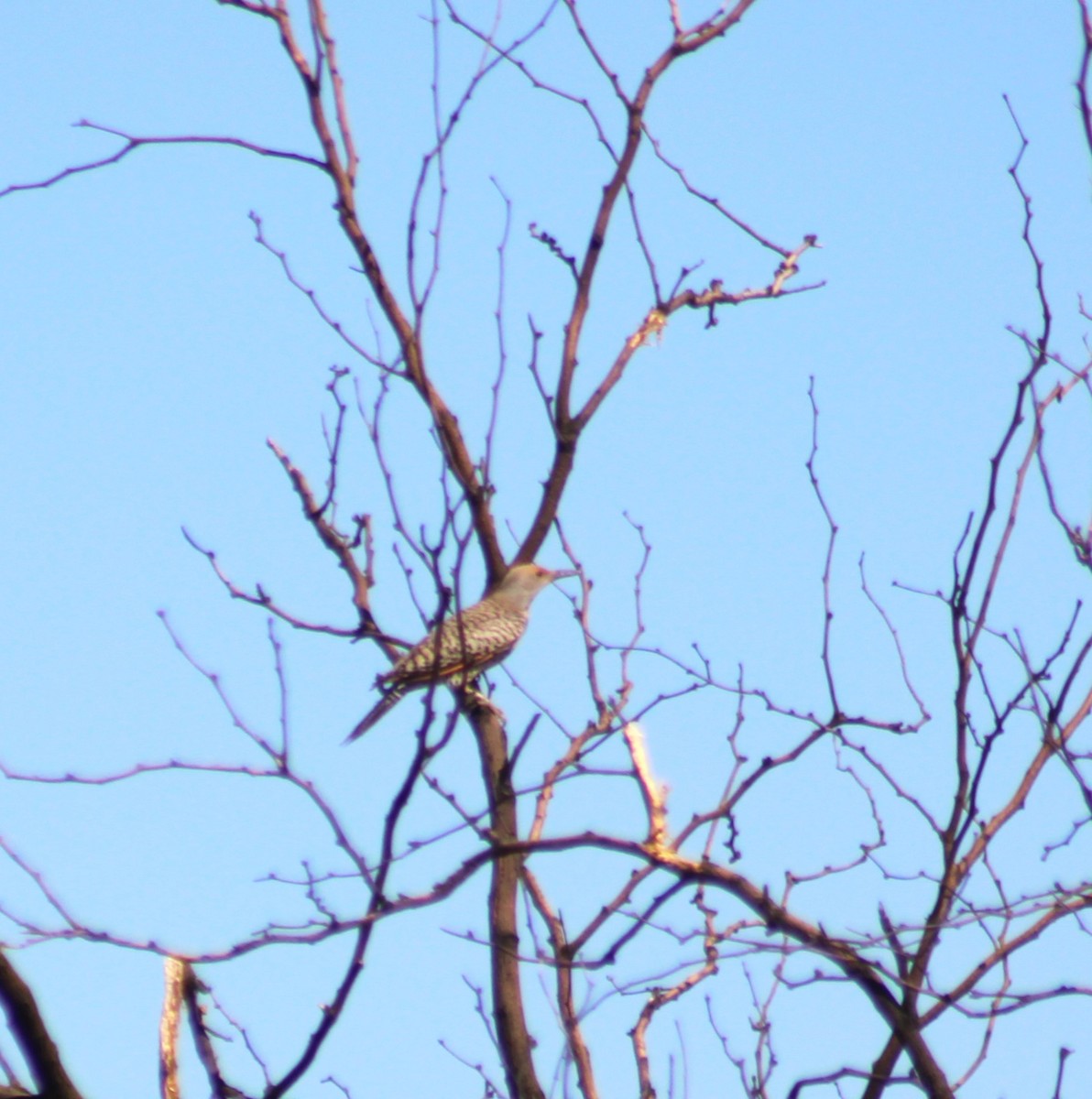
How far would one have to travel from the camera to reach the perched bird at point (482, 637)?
602 centimetres

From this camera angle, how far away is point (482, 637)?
24.7 feet

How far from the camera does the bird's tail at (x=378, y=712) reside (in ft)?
24.0

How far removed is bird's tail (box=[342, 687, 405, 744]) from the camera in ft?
24.0

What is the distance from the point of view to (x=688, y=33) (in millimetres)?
6027

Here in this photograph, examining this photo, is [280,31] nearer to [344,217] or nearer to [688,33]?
[344,217]

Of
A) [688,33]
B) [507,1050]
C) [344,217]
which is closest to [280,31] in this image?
[344,217]

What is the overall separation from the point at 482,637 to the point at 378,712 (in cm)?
62

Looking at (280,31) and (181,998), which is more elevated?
(280,31)

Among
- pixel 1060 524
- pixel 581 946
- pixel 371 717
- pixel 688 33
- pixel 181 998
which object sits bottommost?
pixel 181 998

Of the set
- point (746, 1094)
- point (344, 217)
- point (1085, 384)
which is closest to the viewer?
point (1085, 384)

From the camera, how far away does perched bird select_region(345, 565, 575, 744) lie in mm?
6016

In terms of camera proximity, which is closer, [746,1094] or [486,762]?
[746,1094]

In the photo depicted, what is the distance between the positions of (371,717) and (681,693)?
9.23 feet

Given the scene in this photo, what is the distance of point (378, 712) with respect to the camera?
7.61 metres
